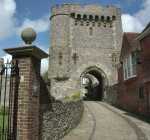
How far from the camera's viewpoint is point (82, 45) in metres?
36.1

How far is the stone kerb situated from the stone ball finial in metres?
0.27

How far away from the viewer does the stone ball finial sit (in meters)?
7.00

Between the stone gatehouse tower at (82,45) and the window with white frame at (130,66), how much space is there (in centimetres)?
1081

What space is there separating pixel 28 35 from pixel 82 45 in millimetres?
29261

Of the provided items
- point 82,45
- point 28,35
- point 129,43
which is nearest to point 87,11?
point 82,45

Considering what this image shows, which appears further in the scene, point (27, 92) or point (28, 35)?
point (28, 35)

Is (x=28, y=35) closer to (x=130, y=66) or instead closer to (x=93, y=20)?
(x=130, y=66)

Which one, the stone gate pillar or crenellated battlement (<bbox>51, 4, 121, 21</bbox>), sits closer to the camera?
the stone gate pillar

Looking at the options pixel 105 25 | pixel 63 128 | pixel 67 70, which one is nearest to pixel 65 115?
pixel 63 128

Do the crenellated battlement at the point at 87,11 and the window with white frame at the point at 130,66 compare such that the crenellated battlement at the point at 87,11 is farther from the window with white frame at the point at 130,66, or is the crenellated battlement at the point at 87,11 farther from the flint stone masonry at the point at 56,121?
the flint stone masonry at the point at 56,121

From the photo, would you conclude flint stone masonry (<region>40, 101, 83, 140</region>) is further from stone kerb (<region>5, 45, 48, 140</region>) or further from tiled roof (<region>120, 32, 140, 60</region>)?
tiled roof (<region>120, 32, 140, 60</region>)

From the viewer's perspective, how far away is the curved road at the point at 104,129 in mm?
12805

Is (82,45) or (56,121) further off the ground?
(82,45)

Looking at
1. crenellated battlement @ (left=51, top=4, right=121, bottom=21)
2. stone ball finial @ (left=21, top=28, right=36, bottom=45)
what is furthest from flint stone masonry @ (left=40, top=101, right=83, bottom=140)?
crenellated battlement @ (left=51, top=4, right=121, bottom=21)
